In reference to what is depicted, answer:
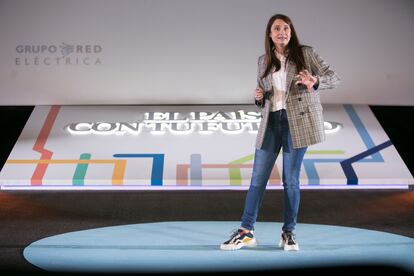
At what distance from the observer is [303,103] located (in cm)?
341

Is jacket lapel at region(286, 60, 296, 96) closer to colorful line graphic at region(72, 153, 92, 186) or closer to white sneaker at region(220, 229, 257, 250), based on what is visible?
white sneaker at region(220, 229, 257, 250)

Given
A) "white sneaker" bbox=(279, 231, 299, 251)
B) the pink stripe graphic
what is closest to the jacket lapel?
"white sneaker" bbox=(279, 231, 299, 251)

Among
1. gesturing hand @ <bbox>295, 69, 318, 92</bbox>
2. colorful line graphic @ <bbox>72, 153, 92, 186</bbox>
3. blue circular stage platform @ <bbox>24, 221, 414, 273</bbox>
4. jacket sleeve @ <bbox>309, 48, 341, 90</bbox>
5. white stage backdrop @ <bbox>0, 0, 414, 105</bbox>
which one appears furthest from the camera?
white stage backdrop @ <bbox>0, 0, 414, 105</bbox>

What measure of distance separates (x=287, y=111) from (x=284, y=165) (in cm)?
26

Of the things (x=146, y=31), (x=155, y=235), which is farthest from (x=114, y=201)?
(x=146, y=31)

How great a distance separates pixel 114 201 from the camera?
4812 millimetres

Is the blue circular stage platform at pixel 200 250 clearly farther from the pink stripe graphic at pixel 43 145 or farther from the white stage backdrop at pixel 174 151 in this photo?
the pink stripe graphic at pixel 43 145

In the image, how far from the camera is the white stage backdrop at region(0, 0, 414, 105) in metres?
6.17

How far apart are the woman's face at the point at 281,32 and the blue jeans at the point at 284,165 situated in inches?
12.7

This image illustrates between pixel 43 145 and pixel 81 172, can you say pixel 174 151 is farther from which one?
pixel 43 145

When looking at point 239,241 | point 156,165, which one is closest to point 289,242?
point 239,241

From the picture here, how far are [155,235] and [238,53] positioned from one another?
8.88 feet

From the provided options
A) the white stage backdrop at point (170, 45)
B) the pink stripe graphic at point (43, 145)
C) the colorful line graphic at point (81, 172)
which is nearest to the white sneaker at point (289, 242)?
the colorful line graphic at point (81, 172)

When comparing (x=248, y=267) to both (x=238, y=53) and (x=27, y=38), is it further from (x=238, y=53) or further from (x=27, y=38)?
(x=27, y=38)
